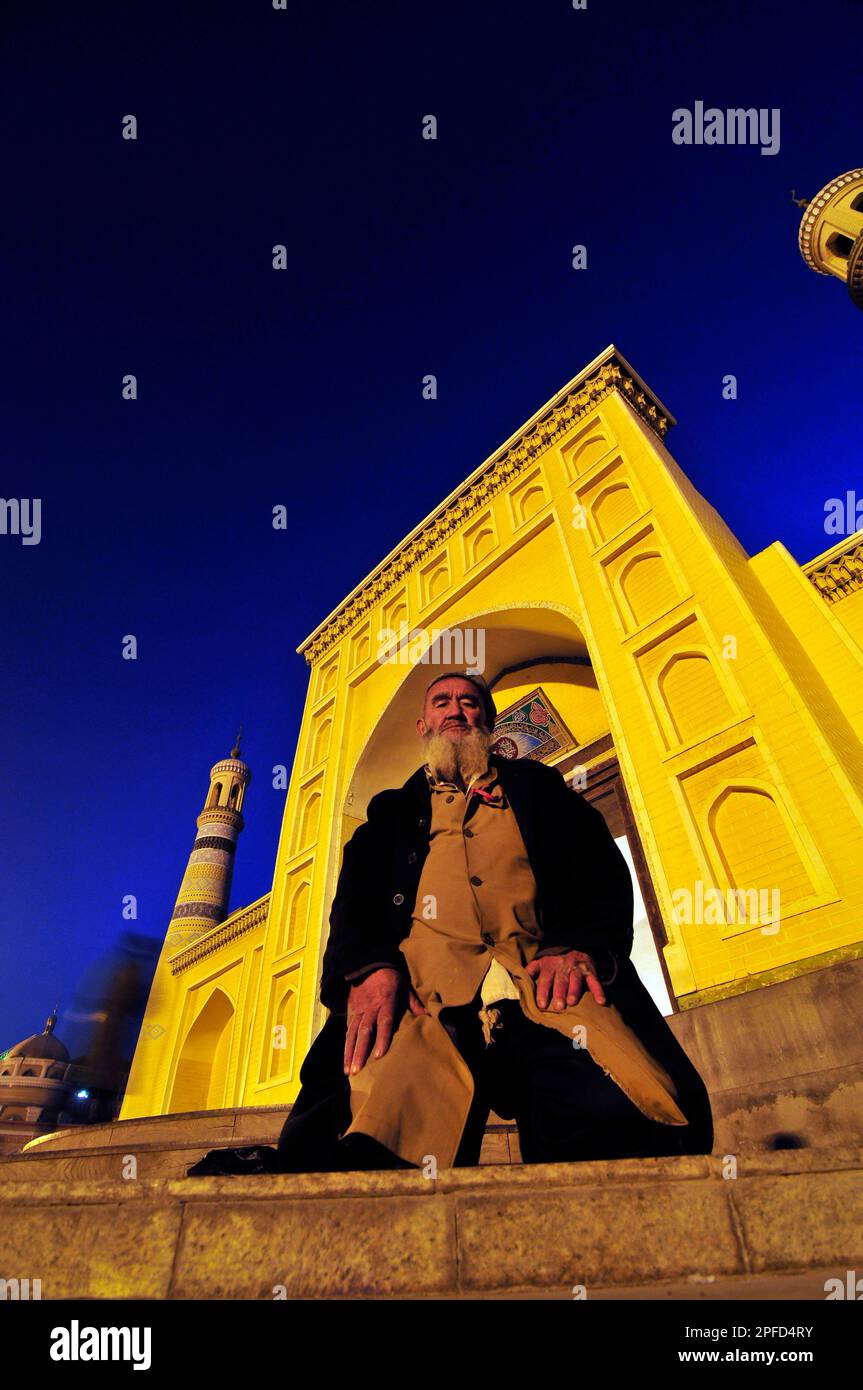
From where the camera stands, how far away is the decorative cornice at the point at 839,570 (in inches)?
246

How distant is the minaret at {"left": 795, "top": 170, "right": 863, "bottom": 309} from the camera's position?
13141mm

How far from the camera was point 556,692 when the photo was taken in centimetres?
891

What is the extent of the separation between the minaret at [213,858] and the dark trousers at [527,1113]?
59.5 feet

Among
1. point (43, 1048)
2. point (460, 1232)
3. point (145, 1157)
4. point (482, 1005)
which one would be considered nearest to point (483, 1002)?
point (482, 1005)

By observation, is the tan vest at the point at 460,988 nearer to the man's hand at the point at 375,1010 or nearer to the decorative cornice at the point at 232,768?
the man's hand at the point at 375,1010

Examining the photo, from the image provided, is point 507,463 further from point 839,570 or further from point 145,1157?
point 145,1157

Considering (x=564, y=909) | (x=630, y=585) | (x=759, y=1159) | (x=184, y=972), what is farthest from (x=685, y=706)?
(x=184, y=972)

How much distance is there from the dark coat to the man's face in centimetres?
27

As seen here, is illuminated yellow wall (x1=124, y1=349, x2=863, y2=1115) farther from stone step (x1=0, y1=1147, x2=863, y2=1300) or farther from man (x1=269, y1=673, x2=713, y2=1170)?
stone step (x1=0, y1=1147, x2=863, y2=1300)

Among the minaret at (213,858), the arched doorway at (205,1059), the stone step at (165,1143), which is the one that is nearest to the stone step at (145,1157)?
the stone step at (165,1143)

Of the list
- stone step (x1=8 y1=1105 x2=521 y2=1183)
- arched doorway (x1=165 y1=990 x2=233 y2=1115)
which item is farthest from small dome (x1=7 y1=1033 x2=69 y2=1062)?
stone step (x1=8 y1=1105 x2=521 y2=1183)

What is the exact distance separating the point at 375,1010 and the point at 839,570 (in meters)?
6.47

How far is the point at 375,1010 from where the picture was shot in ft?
6.82
